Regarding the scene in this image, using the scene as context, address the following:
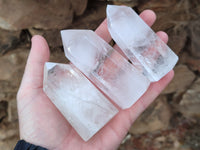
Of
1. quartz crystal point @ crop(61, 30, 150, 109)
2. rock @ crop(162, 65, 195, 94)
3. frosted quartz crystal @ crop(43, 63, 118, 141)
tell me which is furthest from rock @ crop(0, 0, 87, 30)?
rock @ crop(162, 65, 195, 94)

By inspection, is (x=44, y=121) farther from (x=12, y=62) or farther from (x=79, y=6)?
(x=79, y=6)

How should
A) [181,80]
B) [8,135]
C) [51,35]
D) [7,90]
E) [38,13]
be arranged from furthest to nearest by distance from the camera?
[181,80]
[8,135]
[7,90]
[51,35]
[38,13]

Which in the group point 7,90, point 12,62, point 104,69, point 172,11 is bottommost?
point 7,90

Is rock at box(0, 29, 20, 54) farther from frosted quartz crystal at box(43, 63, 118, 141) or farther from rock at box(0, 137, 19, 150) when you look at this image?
rock at box(0, 137, 19, 150)

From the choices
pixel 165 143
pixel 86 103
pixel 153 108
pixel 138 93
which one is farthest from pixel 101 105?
pixel 165 143

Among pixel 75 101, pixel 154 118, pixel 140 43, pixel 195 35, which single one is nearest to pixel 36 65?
pixel 75 101

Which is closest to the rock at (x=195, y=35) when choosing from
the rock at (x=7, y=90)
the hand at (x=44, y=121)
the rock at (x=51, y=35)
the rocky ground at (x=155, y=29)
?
the rocky ground at (x=155, y=29)
